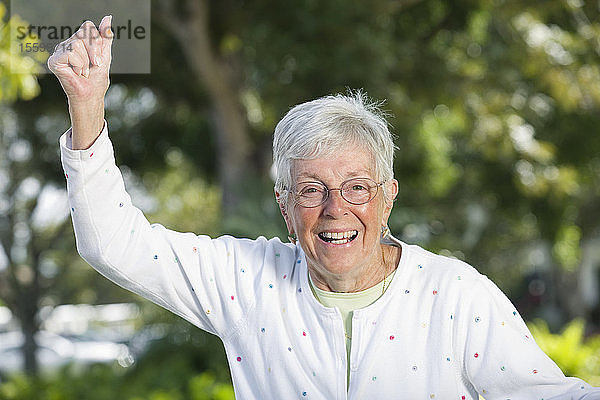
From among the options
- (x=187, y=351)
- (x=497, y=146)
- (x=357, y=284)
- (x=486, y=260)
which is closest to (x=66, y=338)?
(x=486, y=260)

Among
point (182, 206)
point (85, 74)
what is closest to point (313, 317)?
point (85, 74)

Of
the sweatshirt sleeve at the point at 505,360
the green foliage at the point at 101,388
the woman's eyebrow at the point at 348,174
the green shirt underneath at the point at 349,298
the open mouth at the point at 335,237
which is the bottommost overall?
the green foliage at the point at 101,388

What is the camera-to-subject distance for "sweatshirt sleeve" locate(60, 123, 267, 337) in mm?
1683

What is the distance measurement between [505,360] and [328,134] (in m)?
0.64

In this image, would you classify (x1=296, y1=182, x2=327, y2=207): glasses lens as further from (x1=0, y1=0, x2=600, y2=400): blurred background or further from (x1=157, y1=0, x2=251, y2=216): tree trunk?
(x1=157, y1=0, x2=251, y2=216): tree trunk

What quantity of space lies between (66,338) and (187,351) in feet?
34.0

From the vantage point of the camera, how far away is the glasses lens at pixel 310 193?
1825 millimetres

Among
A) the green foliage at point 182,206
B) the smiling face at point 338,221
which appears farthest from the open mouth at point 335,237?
the green foliage at point 182,206

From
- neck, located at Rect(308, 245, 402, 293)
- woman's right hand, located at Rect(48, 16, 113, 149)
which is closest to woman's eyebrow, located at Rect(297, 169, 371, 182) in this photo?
neck, located at Rect(308, 245, 402, 293)

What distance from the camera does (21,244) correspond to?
15047 millimetres

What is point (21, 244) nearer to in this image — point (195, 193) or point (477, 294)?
point (195, 193)

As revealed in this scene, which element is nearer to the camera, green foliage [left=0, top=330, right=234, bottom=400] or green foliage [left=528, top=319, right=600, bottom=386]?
green foliage [left=0, top=330, right=234, bottom=400]

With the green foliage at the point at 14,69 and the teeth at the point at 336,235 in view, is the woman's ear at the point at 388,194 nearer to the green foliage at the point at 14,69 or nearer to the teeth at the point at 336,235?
the teeth at the point at 336,235

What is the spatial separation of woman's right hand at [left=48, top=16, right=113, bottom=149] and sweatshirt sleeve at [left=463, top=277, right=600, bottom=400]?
92cm
